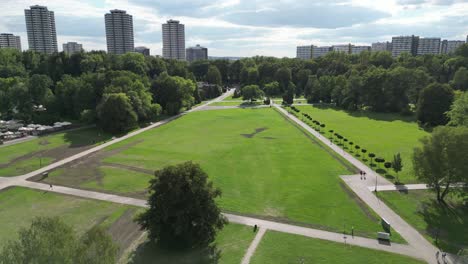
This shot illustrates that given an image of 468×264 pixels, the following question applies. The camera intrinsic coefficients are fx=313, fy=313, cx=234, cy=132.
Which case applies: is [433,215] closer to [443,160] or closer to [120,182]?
[443,160]

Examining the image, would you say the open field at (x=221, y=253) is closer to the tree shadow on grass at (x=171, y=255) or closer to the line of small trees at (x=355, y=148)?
the tree shadow on grass at (x=171, y=255)

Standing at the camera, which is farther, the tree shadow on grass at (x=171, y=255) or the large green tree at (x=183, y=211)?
the large green tree at (x=183, y=211)

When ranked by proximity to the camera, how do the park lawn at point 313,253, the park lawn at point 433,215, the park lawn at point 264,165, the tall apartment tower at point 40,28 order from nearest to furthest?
the park lawn at point 313,253, the park lawn at point 433,215, the park lawn at point 264,165, the tall apartment tower at point 40,28

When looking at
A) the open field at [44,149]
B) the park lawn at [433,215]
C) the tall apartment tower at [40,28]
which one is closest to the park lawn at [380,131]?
the park lawn at [433,215]

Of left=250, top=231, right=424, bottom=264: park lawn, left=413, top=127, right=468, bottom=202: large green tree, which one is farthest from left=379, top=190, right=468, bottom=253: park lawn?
left=250, top=231, right=424, bottom=264: park lawn

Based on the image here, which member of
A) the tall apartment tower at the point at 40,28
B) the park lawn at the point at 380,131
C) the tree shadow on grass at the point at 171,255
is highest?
the tall apartment tower at the point at 40,28

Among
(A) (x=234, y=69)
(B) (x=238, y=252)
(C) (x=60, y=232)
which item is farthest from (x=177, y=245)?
(A) (x=234, y=69)
